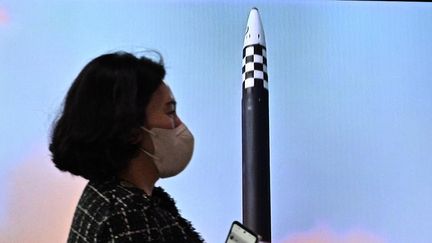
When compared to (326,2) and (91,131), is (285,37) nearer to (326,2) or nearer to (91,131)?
(326,2)

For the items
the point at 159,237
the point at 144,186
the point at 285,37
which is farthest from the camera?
the point at 285,37

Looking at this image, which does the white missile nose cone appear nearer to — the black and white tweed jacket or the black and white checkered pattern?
the black and white checkered pattern

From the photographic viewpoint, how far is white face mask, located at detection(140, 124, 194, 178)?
868 mm

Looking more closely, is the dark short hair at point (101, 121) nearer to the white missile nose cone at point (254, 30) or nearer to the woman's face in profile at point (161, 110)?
the woman's face in profile at point (161, 110)

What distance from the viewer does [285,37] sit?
2.18 meters

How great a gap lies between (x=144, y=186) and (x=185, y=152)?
12 centimetres

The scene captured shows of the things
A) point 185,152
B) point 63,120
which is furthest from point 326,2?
point 63,120

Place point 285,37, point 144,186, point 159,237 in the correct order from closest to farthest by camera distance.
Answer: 1. point 159,237
2. point 144,186
3. point 285,37

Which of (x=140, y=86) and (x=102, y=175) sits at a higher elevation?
(x=140, y=86)

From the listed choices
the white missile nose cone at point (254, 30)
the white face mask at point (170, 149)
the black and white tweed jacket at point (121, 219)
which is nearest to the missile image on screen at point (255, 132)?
the white missile nose cone at point (254, 30)

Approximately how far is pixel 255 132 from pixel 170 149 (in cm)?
128

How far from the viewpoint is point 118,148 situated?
2.65 feet

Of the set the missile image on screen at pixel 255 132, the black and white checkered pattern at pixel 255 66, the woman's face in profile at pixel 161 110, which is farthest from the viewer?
the black and white checkered pattern at pixel 255 66

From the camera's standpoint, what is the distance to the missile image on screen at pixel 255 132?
2096mm
